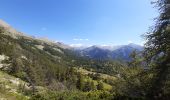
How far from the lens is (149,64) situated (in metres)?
14.2

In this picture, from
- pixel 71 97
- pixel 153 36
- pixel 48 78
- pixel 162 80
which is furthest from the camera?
pixel 48 78

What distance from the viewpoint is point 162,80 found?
41.9 ft

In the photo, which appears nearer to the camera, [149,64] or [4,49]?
[149,64]

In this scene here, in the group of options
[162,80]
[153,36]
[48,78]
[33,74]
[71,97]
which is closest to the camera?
[162,80]

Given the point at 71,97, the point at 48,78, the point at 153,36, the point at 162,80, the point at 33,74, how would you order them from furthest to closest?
the point at 48,78, the point at 33,74, the point at 71,97, the point at 153,36, the point at 162,80

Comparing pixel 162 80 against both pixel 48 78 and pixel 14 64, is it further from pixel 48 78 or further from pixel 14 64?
pixel 48 78

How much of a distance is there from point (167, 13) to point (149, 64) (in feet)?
10.0

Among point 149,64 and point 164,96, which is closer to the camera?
point 164,96

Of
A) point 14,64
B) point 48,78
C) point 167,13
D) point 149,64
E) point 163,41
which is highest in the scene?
point 167,13

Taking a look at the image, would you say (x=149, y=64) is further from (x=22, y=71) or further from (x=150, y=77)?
(x=22, y=71)

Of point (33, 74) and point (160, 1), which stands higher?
point (160, 1)

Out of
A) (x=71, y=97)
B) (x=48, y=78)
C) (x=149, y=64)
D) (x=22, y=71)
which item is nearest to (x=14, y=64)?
(x=22, y=71)

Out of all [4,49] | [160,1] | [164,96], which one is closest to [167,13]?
[160,1]

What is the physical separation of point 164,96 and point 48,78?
11362cm
